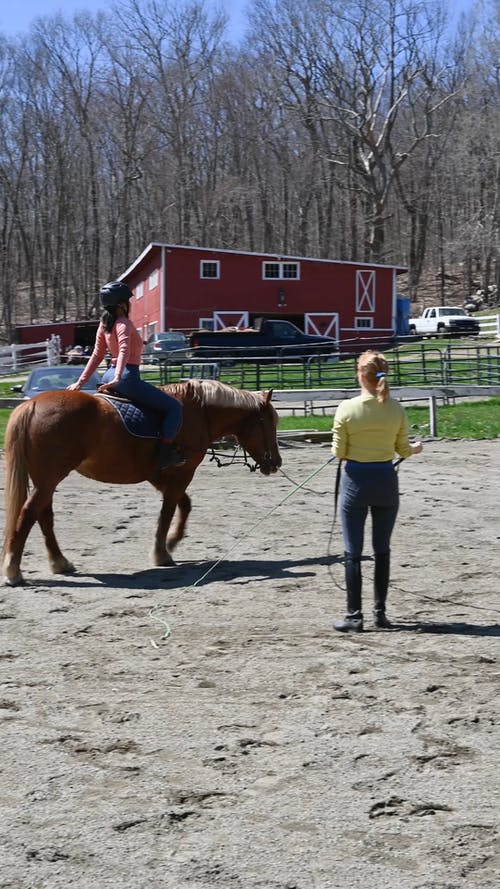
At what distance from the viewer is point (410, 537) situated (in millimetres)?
9812

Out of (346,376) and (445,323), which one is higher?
(445,323)

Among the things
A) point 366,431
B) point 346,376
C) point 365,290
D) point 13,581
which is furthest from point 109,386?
point 365,290

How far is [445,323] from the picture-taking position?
170 feet

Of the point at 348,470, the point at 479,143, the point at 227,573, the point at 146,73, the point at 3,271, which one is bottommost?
the point at 227,573

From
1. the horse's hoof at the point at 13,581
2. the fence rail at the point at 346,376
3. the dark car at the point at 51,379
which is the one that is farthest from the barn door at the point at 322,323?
the horse's hoof at the point at 13,581

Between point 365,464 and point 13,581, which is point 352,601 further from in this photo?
point 13,581

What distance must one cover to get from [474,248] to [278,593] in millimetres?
59406

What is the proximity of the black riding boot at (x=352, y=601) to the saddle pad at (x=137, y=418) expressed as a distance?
8.19 feet

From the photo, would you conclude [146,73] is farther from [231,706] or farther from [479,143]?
[231,706]

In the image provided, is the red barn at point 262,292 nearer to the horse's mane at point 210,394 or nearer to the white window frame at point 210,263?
the white window frame at point 210,263

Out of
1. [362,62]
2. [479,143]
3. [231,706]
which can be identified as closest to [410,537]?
[231,706]

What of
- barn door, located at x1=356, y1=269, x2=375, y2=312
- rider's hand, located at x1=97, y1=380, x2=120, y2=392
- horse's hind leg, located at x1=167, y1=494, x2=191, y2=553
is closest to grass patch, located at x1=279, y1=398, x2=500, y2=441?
horse's hind leg, located at x1=167, y1=494, x2=191, y2=553

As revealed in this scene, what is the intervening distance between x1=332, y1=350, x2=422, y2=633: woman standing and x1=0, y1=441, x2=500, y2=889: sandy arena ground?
31 centimetres

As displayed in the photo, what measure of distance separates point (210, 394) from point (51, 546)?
193 centimetres
